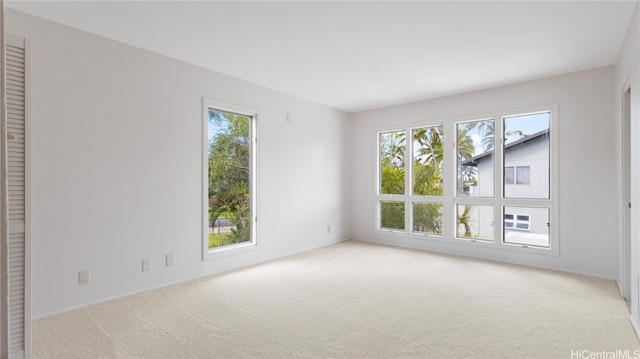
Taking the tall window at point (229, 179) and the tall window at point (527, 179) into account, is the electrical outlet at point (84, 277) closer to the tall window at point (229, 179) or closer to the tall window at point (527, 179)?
the tall window at point (229, 179)

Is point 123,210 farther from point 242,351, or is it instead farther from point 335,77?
point 335,77

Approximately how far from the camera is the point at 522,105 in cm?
469

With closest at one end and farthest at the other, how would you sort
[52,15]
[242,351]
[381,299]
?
[242,351], [52,15], [381,299]

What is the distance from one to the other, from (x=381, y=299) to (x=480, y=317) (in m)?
0.89

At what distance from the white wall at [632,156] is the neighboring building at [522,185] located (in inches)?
31.1

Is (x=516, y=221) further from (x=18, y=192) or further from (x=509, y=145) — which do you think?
(x=18, y=192)

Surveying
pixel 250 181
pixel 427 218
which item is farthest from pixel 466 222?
pixel 250 181

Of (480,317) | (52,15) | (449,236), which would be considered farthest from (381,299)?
(52,15)

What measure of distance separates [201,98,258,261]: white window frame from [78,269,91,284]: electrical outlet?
1.23m

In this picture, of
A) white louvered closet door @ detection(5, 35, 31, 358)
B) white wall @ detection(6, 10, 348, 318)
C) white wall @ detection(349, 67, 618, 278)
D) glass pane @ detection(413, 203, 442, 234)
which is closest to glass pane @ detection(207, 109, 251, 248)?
white wall @ detection(6, 10, 348, 318)

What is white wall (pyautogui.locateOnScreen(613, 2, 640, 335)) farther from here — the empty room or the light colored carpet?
the light colored carpet

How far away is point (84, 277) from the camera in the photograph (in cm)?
315

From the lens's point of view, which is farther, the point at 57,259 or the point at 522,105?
the point at 522,105

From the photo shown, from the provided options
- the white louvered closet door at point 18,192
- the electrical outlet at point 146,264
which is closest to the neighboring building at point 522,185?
the electrical outlet at point 146,264
